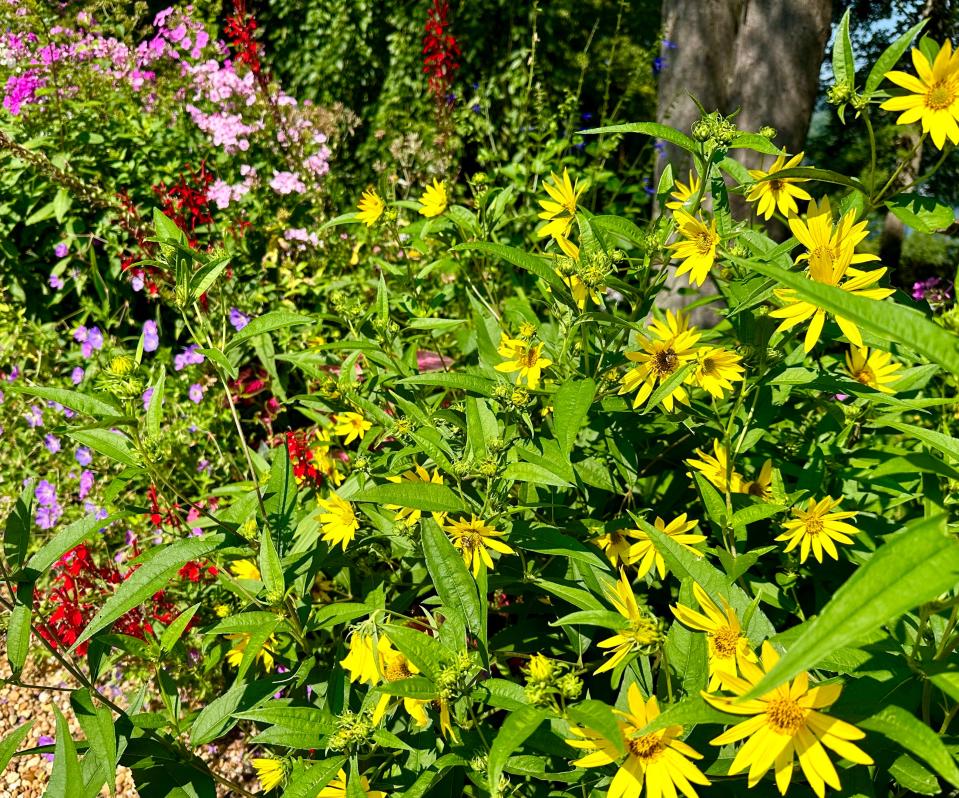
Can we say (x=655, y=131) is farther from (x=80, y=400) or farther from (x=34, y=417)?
(x=34, y=417)

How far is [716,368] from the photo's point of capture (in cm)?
122

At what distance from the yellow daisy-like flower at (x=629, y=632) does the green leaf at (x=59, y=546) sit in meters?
0.73

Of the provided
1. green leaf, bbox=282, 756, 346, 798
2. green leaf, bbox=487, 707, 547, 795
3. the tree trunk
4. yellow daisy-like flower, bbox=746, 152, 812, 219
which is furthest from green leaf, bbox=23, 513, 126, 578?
the tree trunk

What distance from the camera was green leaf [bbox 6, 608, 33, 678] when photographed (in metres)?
1.02

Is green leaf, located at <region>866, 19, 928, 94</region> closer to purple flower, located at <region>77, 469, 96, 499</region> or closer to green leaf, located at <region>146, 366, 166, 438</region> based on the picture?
green leaf, located at <region>146, 366, 166, 438</region>

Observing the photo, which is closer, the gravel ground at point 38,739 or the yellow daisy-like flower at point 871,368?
the yellow daisy-like flower at point 871,368

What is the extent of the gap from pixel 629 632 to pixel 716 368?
50cm

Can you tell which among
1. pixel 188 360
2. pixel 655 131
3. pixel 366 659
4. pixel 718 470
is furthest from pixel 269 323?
pixel 188 360

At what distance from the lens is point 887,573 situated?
1.76 feet

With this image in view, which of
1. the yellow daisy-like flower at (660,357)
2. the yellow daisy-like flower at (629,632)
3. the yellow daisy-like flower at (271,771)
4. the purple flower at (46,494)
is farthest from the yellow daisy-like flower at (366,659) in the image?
the purple flower at (46,494)

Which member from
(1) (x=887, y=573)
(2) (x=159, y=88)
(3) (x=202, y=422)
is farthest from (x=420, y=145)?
(1) (x=887, y=573)

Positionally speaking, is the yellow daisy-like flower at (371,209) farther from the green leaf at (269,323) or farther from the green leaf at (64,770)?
the green leaf at (64,770)

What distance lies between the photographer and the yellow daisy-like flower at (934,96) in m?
0.96

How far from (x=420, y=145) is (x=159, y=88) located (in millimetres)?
1252
